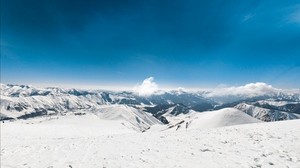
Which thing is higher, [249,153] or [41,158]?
[249,153]

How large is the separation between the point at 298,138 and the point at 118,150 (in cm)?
1695

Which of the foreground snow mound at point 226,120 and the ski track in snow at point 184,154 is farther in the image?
the foreground snow mound at point 226,120

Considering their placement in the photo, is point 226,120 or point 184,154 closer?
point 184,154

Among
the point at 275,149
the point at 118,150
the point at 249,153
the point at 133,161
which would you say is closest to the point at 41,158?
the point at 118,150

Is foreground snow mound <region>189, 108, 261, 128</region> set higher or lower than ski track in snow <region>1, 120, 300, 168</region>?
lower

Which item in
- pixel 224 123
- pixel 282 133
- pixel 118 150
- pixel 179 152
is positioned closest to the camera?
pixel 179 152

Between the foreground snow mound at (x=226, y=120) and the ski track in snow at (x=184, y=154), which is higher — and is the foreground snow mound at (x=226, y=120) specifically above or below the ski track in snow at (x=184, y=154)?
below

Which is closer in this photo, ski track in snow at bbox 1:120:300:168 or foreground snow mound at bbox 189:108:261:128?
ski track in snow at bbox 1:120:300:168

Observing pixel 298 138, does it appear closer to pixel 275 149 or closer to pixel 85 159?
pixel 275 149

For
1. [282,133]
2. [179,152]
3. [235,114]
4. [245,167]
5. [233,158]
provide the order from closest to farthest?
1. [245,167]
2. [233,158]
3. [179,152]
4. [282,133]
5. [235,114]

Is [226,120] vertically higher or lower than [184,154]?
lower

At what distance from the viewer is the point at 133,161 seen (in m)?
18.3

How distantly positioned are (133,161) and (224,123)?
5411 centimetres

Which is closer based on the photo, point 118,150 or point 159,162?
point 159,162
